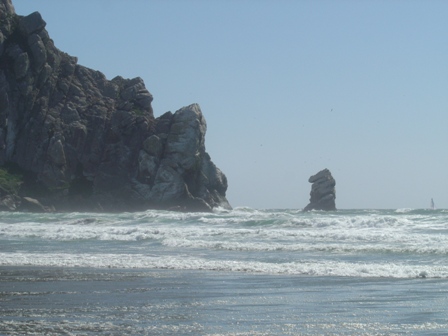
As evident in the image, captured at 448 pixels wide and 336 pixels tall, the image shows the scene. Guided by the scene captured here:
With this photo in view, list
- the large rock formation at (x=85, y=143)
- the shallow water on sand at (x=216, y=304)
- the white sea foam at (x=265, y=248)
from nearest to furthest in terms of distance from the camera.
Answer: the shallow water on sand at (x=216, y=304), the white sea foam at (x=265, y=248), the large rock formation at (x=85, y=143)

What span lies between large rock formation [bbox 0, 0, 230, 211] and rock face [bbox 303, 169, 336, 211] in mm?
11788

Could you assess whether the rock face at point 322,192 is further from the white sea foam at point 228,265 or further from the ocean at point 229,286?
the white sea foam at point 228,265

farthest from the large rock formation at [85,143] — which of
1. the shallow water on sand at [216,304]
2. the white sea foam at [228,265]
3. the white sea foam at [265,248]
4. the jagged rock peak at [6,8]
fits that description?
the shallow water on sand at [216,304]

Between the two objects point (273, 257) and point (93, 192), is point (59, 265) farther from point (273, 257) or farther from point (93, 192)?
point (93, 192)

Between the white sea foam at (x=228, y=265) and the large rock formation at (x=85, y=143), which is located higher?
the large rock formation at (x=85, y=143)

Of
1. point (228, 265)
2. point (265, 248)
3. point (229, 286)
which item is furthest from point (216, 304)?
point (265, 248)

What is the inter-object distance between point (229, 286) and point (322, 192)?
6893 cm

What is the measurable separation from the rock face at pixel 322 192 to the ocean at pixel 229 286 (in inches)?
1979

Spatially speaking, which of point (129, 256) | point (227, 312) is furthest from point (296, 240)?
point (227, 312)

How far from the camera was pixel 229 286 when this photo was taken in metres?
16.5

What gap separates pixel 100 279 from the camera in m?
17.8

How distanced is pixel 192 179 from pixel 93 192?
41.0 feet

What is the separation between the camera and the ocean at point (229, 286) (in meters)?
11.6

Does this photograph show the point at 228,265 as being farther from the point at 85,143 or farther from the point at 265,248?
the point at 85,143
